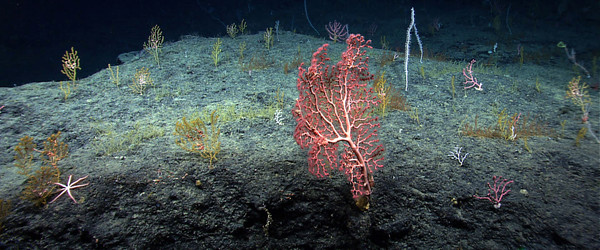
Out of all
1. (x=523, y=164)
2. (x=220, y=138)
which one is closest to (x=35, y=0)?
(x=220, y=138)

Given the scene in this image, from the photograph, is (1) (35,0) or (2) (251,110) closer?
(2) (251,110)

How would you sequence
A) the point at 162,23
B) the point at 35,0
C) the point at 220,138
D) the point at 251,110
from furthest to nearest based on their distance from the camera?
the point at 162,23 → the point at 35,0 → the point at 251,110 → the point at 220,138

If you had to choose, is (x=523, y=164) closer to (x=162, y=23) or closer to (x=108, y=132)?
(x=108, y=132)

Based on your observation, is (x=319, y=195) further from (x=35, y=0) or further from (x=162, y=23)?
(x=35, y=0)

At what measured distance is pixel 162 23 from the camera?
74.8 ft

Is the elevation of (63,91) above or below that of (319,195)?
above

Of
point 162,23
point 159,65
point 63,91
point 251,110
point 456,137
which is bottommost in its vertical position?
point 456,137

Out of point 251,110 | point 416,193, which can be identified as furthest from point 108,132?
point 416,193

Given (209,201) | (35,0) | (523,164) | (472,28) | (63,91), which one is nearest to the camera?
(209,201)

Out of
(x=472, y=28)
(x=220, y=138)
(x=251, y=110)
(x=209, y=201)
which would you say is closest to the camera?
(x=209, y=201)

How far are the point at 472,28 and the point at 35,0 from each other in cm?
3468

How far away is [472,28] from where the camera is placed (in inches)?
593

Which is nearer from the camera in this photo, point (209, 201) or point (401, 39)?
point (209, 201)

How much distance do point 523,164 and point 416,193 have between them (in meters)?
1.62
